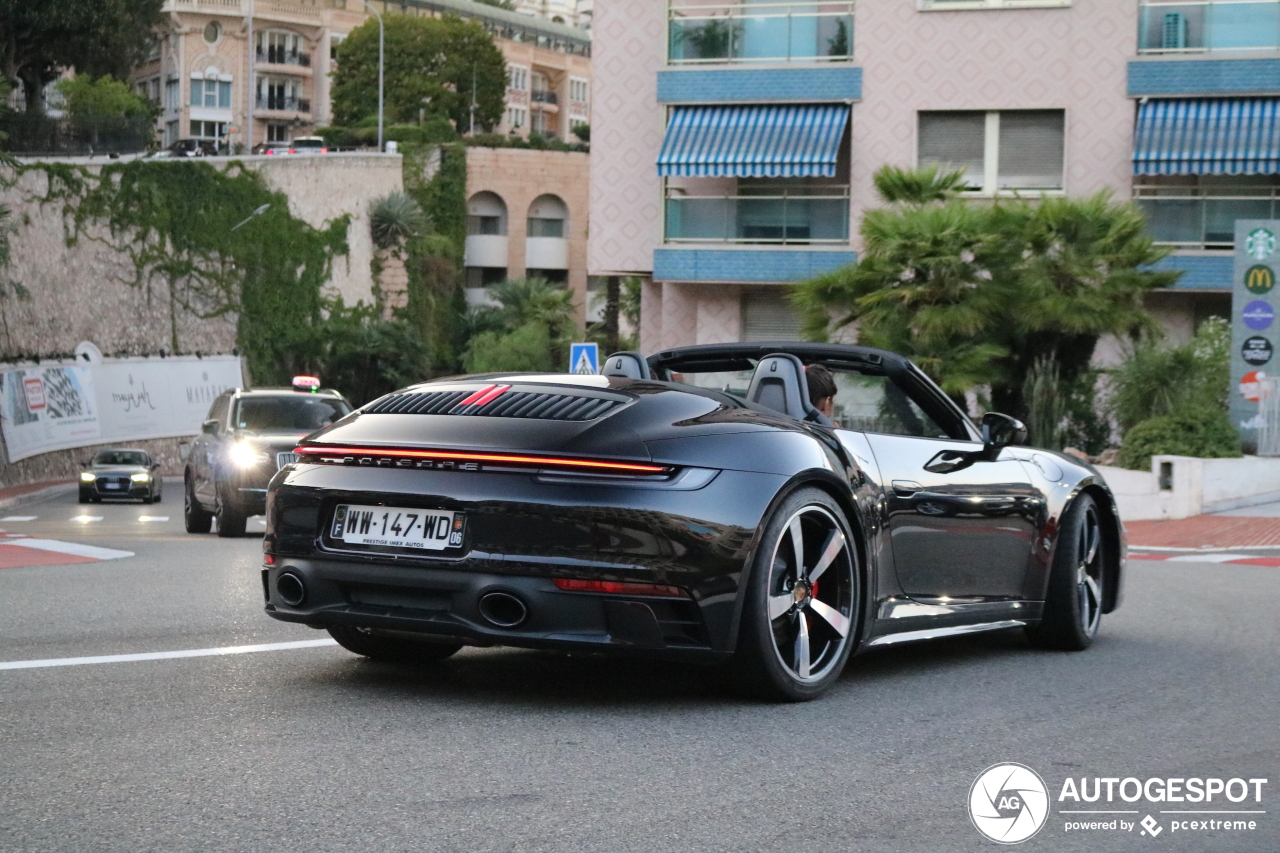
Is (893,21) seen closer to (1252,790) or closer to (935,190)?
(935,190)

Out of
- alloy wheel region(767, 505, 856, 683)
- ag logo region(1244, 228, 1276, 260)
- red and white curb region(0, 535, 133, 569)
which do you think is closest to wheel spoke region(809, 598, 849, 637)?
alloy wheel region(767, 505, 856, 683)

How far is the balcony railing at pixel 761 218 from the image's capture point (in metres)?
34.2

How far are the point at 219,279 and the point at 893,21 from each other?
33.4 meters

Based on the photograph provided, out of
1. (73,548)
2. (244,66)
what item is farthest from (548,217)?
(73,548)

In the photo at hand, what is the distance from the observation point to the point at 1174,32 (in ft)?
108

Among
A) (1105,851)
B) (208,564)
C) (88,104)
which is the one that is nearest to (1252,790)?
(1105,851)

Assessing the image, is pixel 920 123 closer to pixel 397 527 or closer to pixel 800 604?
pixel 800 604

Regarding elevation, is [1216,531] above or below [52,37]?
below

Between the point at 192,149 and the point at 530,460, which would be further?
the point at 192,149

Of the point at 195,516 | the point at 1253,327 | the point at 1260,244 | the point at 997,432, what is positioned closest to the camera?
the point at 997,432

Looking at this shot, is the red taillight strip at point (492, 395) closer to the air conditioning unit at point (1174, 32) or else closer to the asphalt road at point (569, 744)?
the asphalt road at point (569, 744)

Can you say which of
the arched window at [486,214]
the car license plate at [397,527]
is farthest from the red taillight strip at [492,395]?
the arched window at [486,214]

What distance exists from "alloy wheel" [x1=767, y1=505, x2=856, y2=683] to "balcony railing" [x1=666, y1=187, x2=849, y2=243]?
27.9m

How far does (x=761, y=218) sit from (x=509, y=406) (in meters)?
28.8
